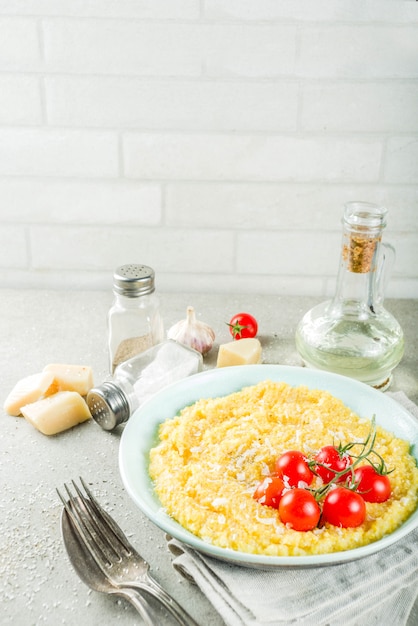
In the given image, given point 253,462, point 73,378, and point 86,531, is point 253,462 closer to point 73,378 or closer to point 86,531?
point 86,531

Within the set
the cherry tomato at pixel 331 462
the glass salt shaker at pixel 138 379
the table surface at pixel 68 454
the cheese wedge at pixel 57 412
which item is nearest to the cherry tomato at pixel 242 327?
the table surface at pixel 68 454

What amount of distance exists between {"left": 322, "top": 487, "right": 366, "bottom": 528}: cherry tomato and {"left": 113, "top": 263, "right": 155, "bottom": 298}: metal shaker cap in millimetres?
516

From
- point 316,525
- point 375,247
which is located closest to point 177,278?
point 375,247

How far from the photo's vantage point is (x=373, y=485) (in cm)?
82

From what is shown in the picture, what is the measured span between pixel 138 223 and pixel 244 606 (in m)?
0.99

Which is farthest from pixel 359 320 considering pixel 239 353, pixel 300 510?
pixel 300 510

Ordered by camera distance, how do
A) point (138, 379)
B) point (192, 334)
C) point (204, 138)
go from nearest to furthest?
point (138, 379), point (192, 334), point (204, 138)

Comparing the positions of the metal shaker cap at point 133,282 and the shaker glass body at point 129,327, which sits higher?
the metal shaker cap at point 133,282

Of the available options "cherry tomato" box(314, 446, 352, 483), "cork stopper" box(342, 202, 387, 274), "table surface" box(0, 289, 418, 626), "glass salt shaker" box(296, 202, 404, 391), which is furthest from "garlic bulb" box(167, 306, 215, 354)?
"cherry tomato" box(314, 446, 352, 483)

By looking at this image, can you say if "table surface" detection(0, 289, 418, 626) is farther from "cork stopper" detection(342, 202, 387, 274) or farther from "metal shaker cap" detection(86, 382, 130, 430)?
"cork stopper" detection(342, 202, 387, 274)

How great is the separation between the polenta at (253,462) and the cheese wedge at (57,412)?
0.55 ft

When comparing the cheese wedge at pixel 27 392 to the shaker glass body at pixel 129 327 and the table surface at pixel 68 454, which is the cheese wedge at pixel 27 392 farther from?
the shaker glass body at pixel 129 327

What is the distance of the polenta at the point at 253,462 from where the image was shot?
2.51ft

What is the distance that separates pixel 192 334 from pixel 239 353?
120 mm
